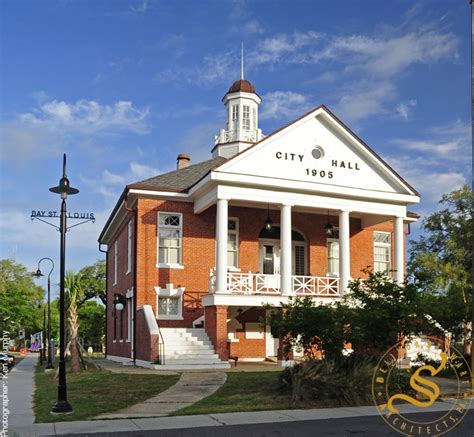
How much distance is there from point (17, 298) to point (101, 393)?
187 feet

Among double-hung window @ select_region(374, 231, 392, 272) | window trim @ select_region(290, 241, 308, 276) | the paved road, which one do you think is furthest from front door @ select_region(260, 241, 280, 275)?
the paved road

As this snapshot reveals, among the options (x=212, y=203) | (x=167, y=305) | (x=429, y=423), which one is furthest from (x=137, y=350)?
(x=429, y=423)

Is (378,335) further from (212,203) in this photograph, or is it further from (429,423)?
(212,203)

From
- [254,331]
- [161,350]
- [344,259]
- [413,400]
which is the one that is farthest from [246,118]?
[413,400]

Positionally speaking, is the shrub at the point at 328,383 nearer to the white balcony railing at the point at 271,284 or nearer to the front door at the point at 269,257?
the white balcony railing at the point at 271,284

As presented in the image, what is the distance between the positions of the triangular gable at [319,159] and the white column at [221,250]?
59.4 inches

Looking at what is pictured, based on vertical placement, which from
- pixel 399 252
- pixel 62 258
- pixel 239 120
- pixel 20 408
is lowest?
pixel 20 408

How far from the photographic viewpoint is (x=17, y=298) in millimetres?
69062

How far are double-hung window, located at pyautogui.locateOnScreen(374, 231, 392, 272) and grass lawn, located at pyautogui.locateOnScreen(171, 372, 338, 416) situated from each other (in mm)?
15181

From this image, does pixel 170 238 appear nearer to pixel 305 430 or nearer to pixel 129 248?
pixel 129 248

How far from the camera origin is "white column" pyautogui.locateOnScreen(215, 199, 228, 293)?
74.9ft

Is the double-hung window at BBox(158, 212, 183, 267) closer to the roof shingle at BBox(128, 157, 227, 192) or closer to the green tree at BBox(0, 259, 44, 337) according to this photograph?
the roof shingle at BBox(128, 157, 227, 192)

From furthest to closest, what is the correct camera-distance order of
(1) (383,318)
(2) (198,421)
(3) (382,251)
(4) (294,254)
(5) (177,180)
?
(3) (382,251)
(4) (294,254)
(5) (177,180)
(1) (383,318)
(2) (198,421)

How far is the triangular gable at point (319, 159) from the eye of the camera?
24.2 m
